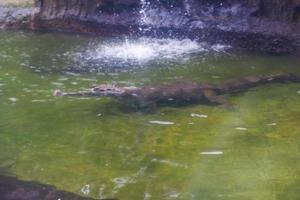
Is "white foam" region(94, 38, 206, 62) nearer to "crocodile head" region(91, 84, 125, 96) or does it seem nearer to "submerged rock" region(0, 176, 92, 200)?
"crocodile head" region(91, 84, 125, 96)

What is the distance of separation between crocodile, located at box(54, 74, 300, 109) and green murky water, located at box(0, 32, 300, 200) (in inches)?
Result: 7.3

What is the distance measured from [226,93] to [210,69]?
124 centimetres

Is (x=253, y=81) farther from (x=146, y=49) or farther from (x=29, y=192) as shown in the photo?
(x=29, y=192)

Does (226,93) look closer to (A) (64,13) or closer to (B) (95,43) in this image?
(B) (95,43)

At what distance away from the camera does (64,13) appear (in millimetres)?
11500

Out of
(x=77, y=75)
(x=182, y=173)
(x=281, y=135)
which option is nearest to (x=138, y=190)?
(x=182, y=173)

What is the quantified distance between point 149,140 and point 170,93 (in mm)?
1612

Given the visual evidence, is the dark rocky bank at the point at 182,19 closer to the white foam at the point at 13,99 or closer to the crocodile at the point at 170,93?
the crocodile at the point at 170,93

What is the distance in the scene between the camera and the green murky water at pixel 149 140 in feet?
15.4

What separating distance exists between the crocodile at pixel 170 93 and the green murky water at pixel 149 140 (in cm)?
18

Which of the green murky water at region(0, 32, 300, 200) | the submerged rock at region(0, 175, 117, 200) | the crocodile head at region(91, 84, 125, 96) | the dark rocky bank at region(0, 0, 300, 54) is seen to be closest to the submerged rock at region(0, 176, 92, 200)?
the submerged rock at region(0, 175, 117, 200)

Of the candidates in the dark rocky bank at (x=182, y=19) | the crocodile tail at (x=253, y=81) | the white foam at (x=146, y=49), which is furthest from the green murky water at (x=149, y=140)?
the dark rocky bank at (x=182, y=19)

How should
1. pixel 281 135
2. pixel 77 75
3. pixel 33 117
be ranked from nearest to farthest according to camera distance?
pixel 281 135
pixel 33 117
pixel 77 75

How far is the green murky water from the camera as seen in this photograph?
470 centimetres
